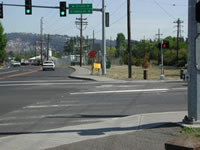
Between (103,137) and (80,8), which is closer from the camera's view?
(103,137)

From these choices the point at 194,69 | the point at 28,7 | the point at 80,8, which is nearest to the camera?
A: the point at 194,69

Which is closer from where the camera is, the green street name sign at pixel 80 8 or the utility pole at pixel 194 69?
the utility pole at pixel 194 69

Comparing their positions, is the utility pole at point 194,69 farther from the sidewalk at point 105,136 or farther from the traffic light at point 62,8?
the traffic light at point 62,8

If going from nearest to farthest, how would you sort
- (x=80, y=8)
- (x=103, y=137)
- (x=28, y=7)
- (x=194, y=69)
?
(x=103, y=137) < (x=194, y=69) < (x=28, y=7) < (x=80, y=8)

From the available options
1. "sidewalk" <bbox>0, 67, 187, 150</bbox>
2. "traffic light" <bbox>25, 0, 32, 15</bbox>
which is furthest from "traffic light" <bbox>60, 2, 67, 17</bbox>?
"sidewalk" <bbox>0, 67, 187, 150</bbox>

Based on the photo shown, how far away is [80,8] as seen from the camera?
3706 cm

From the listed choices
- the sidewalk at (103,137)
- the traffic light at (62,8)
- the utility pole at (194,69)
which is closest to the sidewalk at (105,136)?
the sidewalk at (103,137)

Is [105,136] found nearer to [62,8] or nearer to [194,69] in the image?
[194,69]

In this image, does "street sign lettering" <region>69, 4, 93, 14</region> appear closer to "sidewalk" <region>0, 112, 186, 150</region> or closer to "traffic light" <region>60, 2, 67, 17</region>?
"traffic light" <region>60, 2, 67, 17</region>

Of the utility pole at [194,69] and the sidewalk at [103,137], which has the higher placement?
the utility pole at [194,69]

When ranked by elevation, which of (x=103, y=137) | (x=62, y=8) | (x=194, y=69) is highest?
(x=62, y=8)

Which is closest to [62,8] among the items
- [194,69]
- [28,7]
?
[28,7]

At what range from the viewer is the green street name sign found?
120 feet

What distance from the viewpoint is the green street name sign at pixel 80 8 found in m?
36.7
